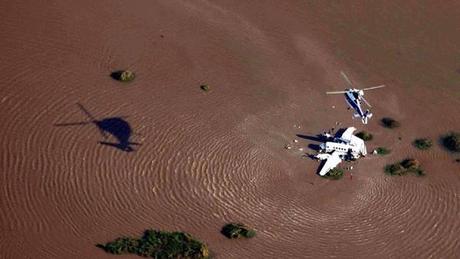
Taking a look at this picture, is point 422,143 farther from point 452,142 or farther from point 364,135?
point 364,135

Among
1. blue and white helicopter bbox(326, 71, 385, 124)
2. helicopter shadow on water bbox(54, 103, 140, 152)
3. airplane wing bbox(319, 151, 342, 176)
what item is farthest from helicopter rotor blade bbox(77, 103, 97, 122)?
blue and white helicopter bbox(326, 71, 385, 124)

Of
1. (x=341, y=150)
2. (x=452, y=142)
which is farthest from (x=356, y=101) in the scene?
(x=452, y=142)

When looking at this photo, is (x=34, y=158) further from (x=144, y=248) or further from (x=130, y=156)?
(x=144, y=248)

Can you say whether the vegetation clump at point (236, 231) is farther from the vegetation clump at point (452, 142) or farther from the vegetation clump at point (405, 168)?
the vegetation clump at point (452, 142)

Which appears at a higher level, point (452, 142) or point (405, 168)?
point (452, 142)

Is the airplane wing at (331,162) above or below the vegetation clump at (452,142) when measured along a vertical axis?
below

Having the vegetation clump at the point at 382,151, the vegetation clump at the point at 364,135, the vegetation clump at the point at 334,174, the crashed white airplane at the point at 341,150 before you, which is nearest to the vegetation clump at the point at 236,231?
the vegetation clump at the point at 334,174
